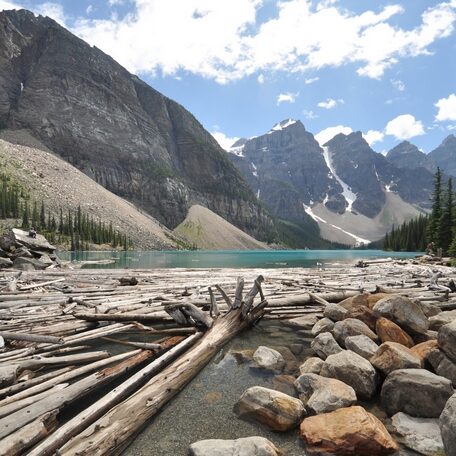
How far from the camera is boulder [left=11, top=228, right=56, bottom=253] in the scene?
37719 millimetres

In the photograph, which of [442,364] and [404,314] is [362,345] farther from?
[404,314]

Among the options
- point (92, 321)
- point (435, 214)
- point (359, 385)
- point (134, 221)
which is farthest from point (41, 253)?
point (134, 221)

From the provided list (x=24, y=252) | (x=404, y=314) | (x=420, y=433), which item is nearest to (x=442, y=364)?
(x=420, y=433)

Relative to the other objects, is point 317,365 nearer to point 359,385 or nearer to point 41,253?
point 359,385

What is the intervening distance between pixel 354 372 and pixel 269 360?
2483 millimetres

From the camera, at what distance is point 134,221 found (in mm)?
189125

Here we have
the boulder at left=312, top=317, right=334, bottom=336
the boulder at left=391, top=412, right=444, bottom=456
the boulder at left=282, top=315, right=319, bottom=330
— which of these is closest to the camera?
the boulder at left=391, top=412, right=444, bottom=456

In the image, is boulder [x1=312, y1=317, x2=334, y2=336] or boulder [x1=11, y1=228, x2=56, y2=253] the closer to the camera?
boulder [x1=312, y1=317, x2=334, y2=336]

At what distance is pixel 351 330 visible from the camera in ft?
31.4

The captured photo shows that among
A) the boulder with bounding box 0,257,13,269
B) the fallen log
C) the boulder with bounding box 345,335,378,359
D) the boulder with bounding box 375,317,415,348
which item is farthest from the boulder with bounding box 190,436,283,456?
the boulder with bounding box 0,257,13,269

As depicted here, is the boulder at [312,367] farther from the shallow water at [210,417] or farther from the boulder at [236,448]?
the boulder at [236,448]

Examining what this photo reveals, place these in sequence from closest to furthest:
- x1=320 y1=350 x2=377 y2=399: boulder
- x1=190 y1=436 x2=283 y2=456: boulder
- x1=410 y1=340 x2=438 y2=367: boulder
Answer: x1=190 y1=436 x2=283 y2=456: boulder → x1=320 y1=350 x2=377 y2=399: boulder → x1=410 y1=340 x2=438 y2=367: boulder

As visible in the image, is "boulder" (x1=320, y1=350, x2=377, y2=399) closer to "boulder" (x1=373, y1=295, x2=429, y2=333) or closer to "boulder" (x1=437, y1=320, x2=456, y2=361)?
"boulder" (x1=437, y1=320, x2=456, y2=361)

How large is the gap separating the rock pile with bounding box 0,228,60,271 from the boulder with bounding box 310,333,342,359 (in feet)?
104
